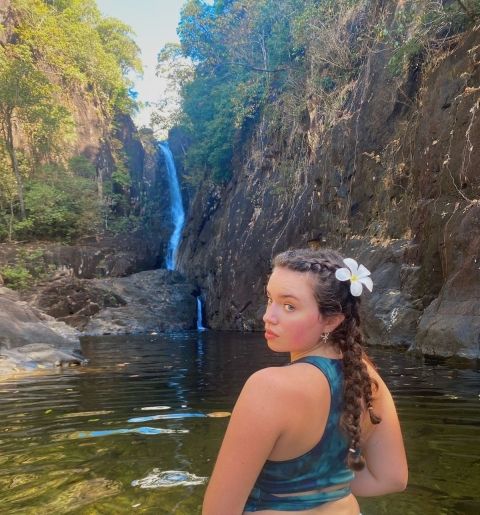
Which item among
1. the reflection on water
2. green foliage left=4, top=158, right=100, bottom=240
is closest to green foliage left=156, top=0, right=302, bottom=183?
green foliage left=4, top=158, right=100, bottom=240

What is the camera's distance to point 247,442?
1.48 meters

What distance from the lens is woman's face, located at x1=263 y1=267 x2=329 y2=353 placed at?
1687mm

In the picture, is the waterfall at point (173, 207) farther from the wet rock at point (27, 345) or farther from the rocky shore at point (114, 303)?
the wet rock at point (27, 345)

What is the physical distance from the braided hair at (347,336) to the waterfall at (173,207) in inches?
1167

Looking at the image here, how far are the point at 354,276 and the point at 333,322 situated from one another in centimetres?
16

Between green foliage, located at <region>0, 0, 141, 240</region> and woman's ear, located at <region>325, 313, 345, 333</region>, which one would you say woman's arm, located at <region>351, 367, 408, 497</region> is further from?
green foliage, located at <region>0, 0, 141, 240</region>

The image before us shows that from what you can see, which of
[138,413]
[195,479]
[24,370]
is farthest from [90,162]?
[195,479]

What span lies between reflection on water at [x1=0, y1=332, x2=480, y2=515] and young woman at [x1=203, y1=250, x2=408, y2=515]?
1.23 m

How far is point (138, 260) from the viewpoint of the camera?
2873cm

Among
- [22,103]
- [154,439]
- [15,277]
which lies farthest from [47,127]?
[154,439]

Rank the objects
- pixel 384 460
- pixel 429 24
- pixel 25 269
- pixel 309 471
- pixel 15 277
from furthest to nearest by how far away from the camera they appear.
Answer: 1. pixel 25 269
2. pixel 15 277
3. pixel 429 24
4. pixel 384 460
5. pixel 309 471

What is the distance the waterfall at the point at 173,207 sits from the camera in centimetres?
3183

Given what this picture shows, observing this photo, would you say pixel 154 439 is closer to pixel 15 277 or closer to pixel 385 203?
pixel 385 203

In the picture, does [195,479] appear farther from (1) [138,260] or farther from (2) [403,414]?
(1) [138,260]
